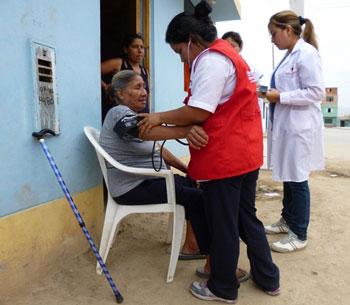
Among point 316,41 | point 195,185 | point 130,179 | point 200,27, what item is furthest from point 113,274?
point 316,41

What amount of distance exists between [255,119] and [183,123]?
0.42 m

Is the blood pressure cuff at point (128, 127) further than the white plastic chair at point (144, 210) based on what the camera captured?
No

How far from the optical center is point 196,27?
6.60 ft

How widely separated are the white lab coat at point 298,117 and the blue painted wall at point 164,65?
6.35 feet

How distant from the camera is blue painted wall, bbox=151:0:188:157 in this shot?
15.1ft

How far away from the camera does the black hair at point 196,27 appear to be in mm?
2014

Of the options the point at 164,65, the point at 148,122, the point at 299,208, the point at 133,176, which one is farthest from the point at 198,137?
the point at 164,65

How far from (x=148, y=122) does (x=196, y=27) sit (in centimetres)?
57

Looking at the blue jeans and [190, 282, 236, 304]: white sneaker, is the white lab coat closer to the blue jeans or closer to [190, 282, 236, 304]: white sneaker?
the blue jeans

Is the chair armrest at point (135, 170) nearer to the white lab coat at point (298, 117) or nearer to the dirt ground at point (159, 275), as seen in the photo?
the dirt ground at point (159, 275)

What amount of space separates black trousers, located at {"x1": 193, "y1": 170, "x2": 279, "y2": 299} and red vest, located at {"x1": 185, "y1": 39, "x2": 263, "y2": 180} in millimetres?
82

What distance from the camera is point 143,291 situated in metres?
2.41

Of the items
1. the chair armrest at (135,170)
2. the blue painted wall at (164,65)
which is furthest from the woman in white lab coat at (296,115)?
the blue painted wall at (164,65)

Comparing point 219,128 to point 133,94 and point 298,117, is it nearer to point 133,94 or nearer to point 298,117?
point 133,94
